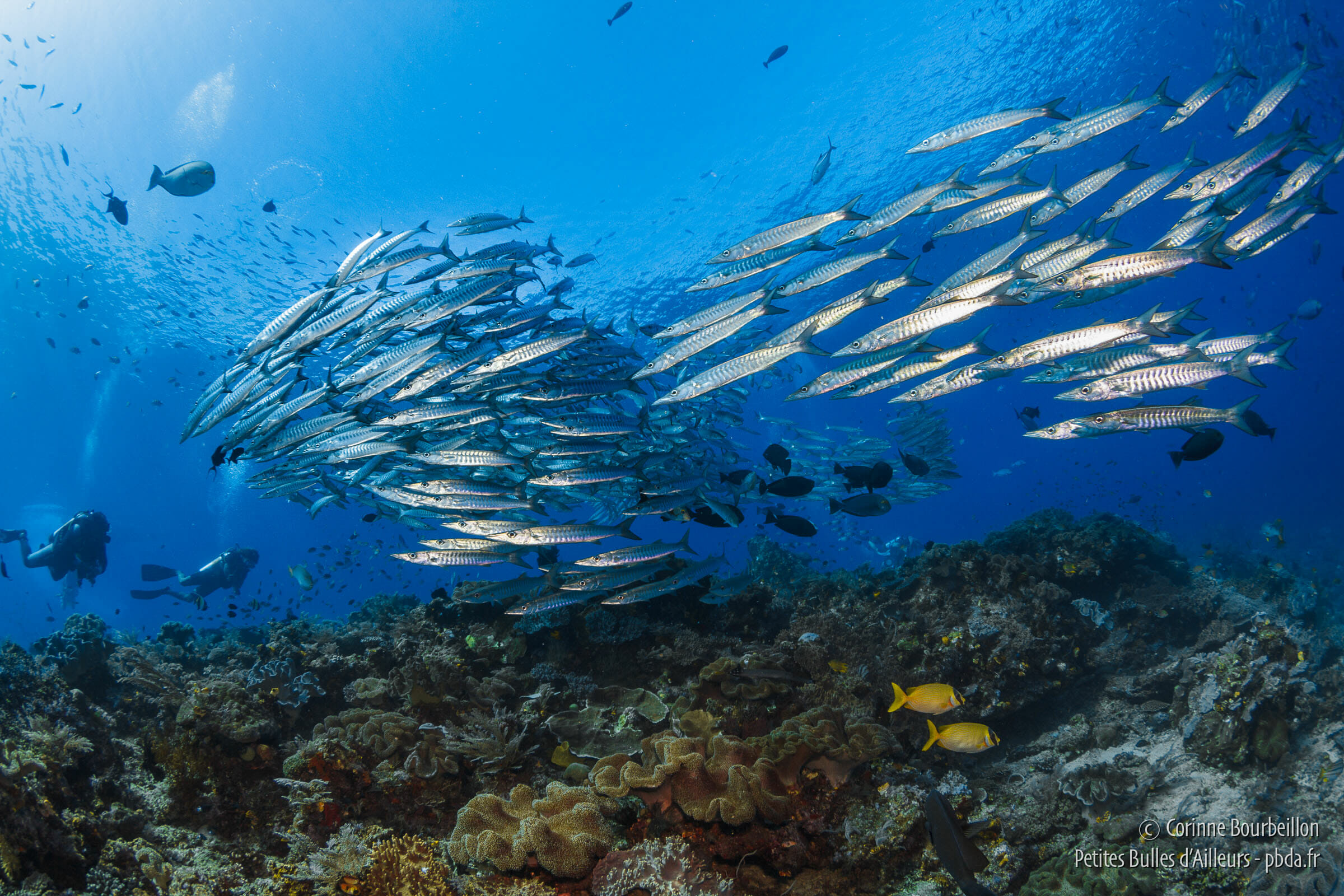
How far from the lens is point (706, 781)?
12.6 feet

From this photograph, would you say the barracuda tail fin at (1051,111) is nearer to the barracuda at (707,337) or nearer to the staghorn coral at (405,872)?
the barracuda at (707,337)

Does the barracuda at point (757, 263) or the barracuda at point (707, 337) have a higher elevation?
the barracuda at point (757, 263)

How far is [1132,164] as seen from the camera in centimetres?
639

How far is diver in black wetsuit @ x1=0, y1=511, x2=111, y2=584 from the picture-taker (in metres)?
16.0

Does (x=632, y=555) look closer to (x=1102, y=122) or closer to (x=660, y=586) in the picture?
(x=660, y=586)

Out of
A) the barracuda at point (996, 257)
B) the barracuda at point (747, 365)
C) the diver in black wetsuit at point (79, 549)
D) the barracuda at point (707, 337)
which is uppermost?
the diver in black wetsuit at point (79, 549)

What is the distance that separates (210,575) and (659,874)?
22.8 meters

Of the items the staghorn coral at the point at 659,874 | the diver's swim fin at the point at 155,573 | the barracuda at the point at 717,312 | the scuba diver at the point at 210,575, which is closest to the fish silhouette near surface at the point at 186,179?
the barracuda at the point at 717,312

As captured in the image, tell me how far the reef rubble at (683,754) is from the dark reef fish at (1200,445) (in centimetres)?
197

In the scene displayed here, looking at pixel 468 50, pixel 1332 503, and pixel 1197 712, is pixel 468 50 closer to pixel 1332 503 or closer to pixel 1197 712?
pixel 1197 712

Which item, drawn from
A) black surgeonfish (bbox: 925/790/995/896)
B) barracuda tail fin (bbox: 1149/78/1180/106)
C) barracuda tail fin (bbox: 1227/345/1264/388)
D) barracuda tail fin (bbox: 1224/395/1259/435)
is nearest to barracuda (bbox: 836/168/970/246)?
barracuda tail fin (bbox: 1149/78/1180/106)

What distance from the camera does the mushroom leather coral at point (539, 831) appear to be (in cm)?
350

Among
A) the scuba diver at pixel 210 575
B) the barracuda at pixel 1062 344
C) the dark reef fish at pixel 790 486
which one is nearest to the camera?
the barracuda at pixel 1062 344

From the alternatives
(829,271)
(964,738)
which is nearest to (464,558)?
(829,271)
